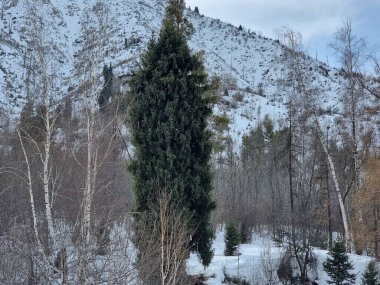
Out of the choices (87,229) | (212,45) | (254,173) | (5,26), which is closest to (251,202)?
(254,173)

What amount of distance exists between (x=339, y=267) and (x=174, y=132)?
8.88 metres

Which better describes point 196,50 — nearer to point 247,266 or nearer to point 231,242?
point 231,242

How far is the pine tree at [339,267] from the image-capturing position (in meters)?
18.0

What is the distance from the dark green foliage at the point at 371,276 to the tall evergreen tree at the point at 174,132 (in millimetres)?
6634

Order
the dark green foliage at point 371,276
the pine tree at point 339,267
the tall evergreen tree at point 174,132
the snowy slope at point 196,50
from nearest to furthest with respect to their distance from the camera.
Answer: the tall evergreen tree at point 174,132 < the dark green foliage at point 371,276 < the pine tree at point 339,267 < the snowy slope at point 196,50

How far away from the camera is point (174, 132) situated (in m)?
14.3

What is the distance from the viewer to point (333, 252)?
717 inches

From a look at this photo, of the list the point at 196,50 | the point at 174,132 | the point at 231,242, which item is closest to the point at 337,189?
the point at 231,242

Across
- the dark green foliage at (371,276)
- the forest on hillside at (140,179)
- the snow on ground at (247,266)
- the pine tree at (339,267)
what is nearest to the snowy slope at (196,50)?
the forest on hillside at (140,179)

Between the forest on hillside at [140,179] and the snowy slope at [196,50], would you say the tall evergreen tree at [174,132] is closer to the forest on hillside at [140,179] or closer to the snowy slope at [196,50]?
the forest on hillside at [140,179]

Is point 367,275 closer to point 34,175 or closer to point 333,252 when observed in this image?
point 333,252

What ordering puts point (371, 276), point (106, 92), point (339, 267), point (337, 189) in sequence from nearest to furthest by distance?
point (371, 276), point (339, 267), point (337, 189), point (106, 92)

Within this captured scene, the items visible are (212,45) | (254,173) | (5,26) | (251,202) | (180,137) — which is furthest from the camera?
(212,45)

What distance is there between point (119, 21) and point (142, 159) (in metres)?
83.5
